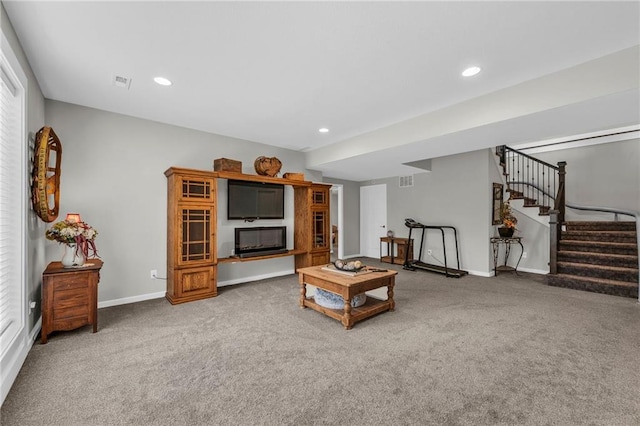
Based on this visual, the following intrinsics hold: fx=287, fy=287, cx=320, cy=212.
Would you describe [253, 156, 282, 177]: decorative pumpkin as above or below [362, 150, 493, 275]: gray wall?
above

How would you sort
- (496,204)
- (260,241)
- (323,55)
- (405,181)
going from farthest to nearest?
(405,181) < (496,204) < (260,241) < (323,55)

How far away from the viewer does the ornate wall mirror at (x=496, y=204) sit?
5.62m

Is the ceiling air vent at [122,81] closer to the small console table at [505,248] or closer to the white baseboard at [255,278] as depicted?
the white baseboard at [255,278]

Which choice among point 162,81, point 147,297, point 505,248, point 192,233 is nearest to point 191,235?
point 192,233

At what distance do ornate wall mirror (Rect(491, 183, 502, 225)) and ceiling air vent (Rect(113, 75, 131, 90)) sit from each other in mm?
6065

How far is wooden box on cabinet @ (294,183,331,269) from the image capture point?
5.30 m

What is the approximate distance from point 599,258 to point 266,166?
569 cm

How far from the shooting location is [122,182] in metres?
3.81

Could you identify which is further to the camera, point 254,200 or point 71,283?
point 254,200

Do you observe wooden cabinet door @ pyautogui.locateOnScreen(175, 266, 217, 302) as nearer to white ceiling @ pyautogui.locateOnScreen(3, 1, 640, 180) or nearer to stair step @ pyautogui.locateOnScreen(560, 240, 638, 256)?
white ceiling @ pyautogui.locateOnScreen(3, 1, 640, 180)

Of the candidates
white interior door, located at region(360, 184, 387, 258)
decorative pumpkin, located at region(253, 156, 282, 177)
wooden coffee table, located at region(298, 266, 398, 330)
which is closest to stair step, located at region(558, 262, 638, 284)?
wooden coffee table, located at region(298, 266, 398, 330)

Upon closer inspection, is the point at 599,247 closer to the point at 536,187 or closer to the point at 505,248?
the point at 505,248

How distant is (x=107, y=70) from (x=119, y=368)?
264 centimetres

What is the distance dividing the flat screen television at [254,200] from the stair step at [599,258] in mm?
5064
